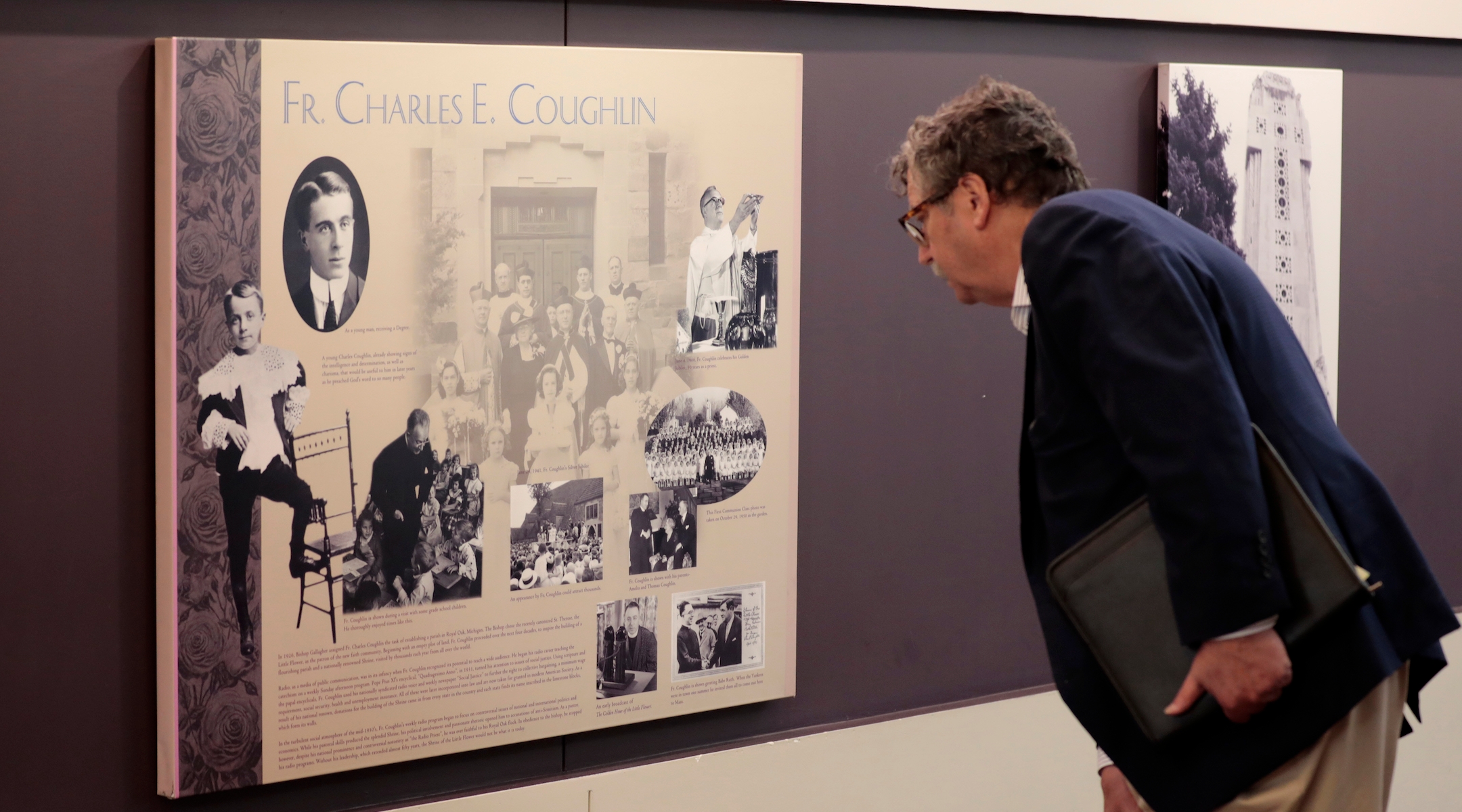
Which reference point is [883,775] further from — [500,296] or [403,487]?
[500,296]

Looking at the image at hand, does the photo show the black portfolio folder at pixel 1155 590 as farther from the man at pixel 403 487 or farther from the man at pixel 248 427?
the man at pixel 248 427

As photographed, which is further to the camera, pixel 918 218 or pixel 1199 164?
pixel 1199 164

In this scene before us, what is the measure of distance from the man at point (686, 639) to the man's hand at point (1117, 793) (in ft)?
3.70

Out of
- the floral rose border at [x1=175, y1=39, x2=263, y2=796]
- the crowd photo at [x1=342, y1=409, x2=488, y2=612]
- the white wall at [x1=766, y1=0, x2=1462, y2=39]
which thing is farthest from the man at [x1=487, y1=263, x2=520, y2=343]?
the white wall at [x1=766, y1=0, x2=1462, y2=39]

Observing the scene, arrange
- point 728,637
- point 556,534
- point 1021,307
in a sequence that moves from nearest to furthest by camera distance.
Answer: point 1021,307 < point 556,534 < point 728,637

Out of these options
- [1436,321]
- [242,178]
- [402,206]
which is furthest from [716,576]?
[1436,321]

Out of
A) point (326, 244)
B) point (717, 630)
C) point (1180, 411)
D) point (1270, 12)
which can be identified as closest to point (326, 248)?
point (326, 244)

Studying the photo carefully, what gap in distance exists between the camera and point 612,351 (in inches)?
108

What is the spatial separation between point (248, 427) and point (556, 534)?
2.27 feet

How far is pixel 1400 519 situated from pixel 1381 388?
97.5 inches

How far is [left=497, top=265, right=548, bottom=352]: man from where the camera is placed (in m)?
2.63

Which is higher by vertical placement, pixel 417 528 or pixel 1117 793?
pixel 417 528

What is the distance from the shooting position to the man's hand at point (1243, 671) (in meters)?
1.53

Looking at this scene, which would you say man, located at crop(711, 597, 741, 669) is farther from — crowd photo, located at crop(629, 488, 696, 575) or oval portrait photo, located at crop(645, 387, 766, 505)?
oval portrait photo, located at crop(645, 387, 766, 505)
